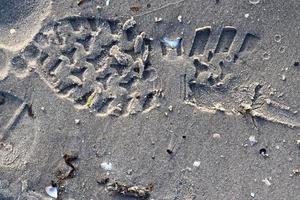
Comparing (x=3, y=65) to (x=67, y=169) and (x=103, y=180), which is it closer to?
(x=67, y=169)

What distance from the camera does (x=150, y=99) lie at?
14.6 ft

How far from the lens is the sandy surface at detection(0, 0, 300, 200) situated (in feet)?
14.3

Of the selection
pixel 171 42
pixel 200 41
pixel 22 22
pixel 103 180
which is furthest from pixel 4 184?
pixel 200 41

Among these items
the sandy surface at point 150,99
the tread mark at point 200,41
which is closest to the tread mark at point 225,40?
the sandy surface at point 150,99

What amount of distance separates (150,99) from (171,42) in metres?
0.50

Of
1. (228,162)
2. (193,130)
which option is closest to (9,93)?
(193,130)

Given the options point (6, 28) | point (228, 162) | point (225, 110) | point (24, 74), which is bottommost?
point (228, 162)

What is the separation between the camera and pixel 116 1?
4.45 meters

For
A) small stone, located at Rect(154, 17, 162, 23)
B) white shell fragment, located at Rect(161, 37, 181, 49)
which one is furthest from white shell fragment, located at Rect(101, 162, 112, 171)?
small stone, located at Rect(154, 17, 162, 23)

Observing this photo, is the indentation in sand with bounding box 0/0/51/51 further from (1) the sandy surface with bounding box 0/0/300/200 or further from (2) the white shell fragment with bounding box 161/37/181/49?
(2) the white shell fragment with bounding box 161/37/181/49

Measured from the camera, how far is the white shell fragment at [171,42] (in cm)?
442

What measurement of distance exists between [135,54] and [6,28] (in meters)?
1.13

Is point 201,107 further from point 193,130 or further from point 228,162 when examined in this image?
point 228,162

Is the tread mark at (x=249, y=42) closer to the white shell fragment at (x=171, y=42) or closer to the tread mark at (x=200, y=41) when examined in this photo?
the tread mark at (x=200, y=41)
